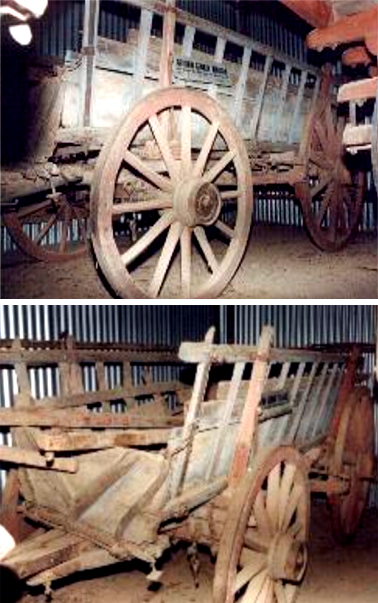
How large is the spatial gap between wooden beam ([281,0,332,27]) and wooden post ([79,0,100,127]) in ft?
4.00

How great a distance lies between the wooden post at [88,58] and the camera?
314cm

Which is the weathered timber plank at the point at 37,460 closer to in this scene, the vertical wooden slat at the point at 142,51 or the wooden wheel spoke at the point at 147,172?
the wooden wheel spoke at the point at 147,172

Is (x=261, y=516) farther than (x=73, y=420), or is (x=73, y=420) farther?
(x=261, y=516)

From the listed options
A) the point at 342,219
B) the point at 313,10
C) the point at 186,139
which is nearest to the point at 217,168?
the point at 186,139

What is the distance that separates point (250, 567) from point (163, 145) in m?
2.36

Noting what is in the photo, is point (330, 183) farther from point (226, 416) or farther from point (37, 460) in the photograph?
point (37, 460)

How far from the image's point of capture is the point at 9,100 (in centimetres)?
360

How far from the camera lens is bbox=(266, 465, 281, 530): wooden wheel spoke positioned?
11.1 ft

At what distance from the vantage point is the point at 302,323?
7012 millimetres

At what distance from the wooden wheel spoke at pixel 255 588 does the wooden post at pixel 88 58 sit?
2686 mm

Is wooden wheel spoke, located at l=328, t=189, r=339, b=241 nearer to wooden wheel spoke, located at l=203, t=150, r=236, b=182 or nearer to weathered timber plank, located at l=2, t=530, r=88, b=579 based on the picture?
wooden wheel spoke, located at l=203, t=150, r=236, b=182

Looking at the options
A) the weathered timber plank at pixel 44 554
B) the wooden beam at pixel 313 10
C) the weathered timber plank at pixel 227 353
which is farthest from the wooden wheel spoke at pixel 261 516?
the wooden beam at pixel 313 10

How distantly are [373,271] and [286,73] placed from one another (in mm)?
2002

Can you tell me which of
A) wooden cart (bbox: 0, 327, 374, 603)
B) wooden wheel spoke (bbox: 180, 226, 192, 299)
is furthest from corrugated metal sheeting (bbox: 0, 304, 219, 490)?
wooden cart (bbox: 0, 327, 374, 603)
